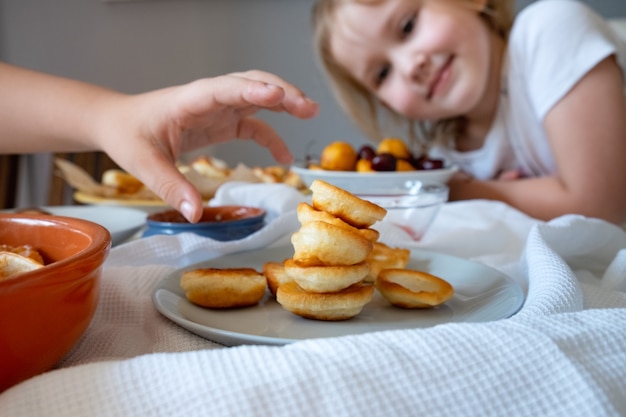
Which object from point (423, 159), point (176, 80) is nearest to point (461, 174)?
point (423, 159)

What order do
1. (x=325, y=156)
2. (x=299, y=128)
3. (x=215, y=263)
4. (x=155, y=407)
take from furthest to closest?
(x=299, y=128), (x=325, y=156), (x=215, y=263), (x=155, y=407)

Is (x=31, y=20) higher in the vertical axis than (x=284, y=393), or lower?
lower

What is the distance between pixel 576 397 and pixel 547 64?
122 cm

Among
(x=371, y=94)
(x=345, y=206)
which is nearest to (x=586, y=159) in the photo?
(x=371, y=94)

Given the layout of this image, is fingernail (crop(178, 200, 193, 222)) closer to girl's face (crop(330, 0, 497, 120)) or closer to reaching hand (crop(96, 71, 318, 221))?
reaching hand (crop(96, 71, 318, 221))

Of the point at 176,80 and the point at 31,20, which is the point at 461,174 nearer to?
the point at 176,80

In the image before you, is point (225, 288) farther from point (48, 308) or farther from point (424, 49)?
point (424, 49)

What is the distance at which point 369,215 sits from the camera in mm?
412

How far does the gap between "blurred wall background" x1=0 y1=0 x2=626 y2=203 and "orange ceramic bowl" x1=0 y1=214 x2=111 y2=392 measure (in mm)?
2421

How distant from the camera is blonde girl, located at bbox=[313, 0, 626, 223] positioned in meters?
1.25

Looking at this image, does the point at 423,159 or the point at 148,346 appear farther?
the point at 423,159

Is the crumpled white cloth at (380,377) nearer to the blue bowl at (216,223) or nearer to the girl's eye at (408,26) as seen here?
the blue bowl at (216,223)

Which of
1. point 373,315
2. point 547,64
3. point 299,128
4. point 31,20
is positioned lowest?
point 299,128

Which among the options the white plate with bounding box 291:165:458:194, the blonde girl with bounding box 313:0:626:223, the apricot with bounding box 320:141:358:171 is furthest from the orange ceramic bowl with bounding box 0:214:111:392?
the blonde girl with bounding box 313:0:626:223
